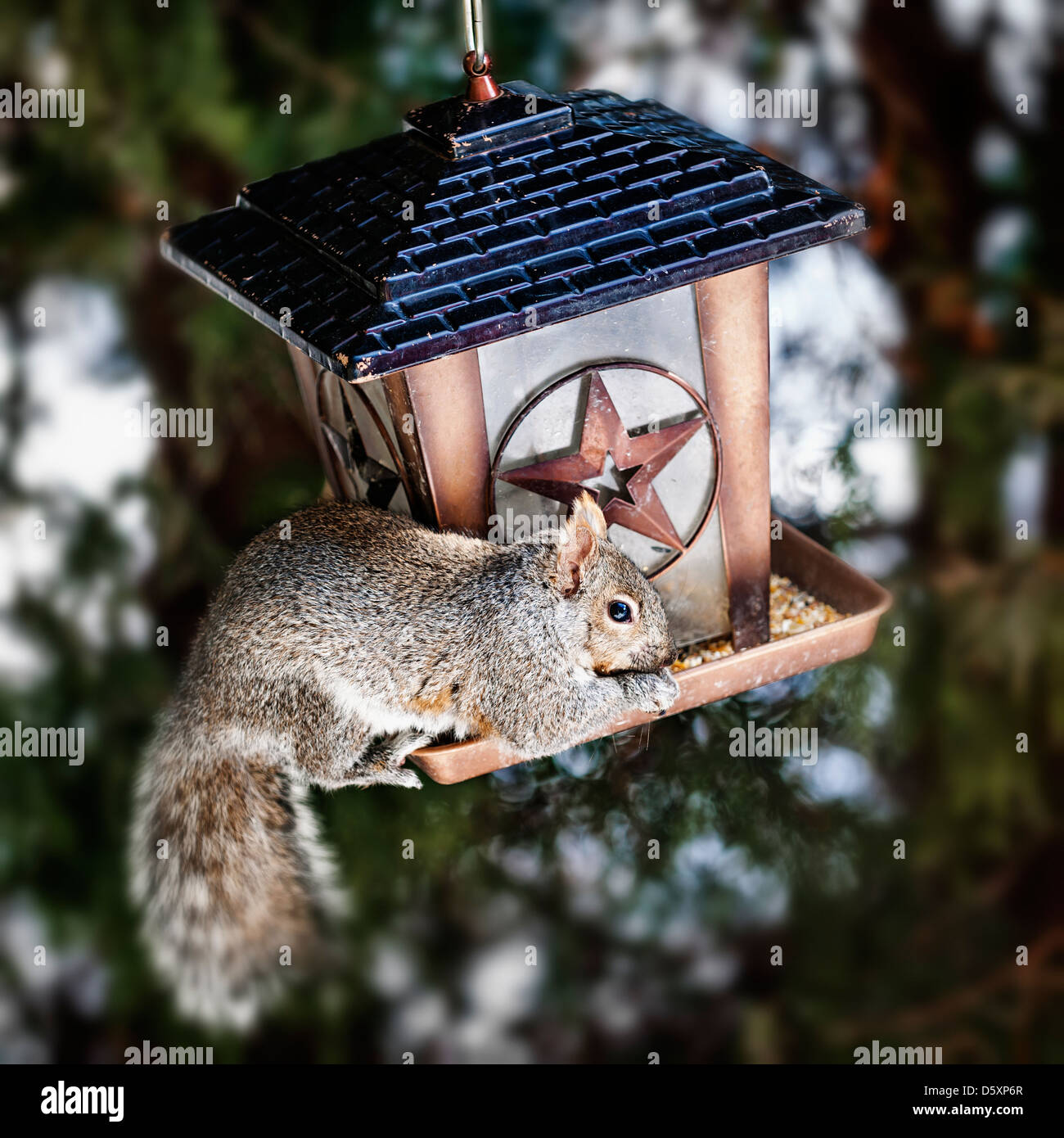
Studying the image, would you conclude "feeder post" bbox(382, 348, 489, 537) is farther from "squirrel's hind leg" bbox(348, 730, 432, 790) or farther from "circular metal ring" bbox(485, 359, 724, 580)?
"squirrel's hind leg" bbox(348, 730, 432, 790)

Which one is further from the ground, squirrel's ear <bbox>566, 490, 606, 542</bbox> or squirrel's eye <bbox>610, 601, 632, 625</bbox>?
squirrel's ear <bbox>566, 490, 606, 542</bbox>

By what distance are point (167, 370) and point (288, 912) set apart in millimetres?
1382

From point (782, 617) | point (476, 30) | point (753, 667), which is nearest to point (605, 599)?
point (753, 667)

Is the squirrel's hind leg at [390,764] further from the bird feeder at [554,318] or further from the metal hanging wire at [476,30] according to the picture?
the metal hanging wire at [476,30]

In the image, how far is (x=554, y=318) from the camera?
4.79 ft

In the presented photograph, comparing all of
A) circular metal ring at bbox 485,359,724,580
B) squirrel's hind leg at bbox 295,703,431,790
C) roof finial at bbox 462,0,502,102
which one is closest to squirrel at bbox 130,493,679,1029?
squirrel's hind leg at bbox 295,703,431,790

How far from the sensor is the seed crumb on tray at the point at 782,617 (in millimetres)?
1943

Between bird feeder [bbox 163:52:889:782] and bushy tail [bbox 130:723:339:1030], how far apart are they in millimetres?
421

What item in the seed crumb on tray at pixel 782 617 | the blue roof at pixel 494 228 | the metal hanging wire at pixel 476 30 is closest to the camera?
the blue roof at pixel 494 228


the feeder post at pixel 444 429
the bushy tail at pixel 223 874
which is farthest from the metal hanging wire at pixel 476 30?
the bushy tail at pixel 223 874

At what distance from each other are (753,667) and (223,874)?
0.85 m

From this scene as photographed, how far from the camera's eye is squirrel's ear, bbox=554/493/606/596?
1649 millimetres

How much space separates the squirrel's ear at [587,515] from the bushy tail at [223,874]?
1.96 ft

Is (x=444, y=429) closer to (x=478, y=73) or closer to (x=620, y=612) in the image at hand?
(x=620, y=612)
